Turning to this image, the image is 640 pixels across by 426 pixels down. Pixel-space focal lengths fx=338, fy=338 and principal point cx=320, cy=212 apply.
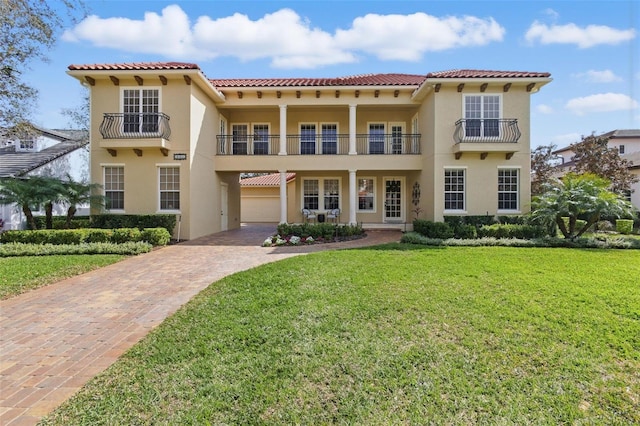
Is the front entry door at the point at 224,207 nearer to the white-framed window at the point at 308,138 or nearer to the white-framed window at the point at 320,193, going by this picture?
the white-framed window at the point at 320,193

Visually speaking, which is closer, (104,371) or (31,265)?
(104,371)

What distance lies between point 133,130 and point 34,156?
8.98 meters

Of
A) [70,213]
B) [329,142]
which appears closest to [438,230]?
[329,142]

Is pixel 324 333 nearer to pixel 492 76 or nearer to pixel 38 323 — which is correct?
pixel 38 323

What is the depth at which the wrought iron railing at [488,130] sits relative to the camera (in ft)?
46.3

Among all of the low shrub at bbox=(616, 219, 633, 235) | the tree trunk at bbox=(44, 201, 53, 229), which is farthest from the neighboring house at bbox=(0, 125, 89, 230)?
the low shrub at bbox=(616, 219, 633, 235)

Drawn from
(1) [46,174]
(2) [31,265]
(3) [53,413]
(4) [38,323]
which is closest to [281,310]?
(3) [53,413]

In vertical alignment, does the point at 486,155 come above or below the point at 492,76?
below

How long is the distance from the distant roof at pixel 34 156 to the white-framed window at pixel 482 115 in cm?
2074

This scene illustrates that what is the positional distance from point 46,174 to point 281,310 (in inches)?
754

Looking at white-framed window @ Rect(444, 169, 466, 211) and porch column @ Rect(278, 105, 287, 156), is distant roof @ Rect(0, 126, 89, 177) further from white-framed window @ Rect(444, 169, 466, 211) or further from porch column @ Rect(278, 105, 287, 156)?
white-framed window @ Rect(444, 169, 466, 211)

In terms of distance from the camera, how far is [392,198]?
18.5 meters

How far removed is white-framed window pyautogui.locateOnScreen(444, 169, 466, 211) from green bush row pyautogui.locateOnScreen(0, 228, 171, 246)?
1141 centimetres

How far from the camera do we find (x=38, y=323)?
4.88 metres
